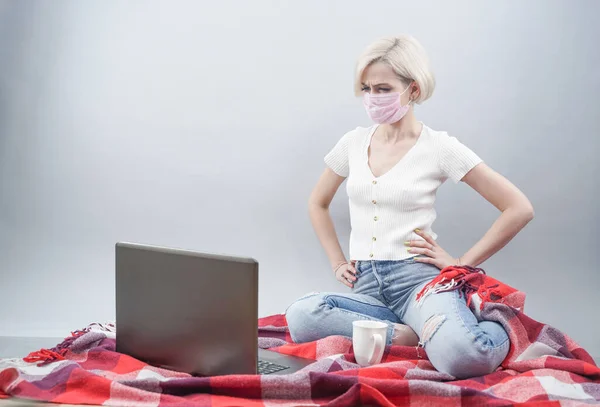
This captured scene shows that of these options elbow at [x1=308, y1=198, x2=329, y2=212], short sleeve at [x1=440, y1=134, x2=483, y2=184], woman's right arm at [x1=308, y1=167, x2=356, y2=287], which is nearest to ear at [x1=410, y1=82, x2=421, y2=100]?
short sleeve at [x1=440, y1=134, x2=483, y2=184]

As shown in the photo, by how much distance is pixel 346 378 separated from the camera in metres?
1.68

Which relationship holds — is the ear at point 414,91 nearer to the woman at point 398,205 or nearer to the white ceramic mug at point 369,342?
the woman at point 398,205

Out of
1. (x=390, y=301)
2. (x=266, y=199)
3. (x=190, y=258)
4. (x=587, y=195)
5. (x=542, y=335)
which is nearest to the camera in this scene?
(x=190, y=258)

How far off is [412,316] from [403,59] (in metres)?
0.75

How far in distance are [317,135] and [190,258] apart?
1.22 m

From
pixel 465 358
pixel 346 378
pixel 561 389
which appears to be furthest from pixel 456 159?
pixel 346 378

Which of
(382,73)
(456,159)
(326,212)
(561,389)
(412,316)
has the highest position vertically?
(382,73)

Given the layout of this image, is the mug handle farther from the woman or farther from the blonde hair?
the blonde hair

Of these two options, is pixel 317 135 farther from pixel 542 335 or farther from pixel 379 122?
pixel 542 335

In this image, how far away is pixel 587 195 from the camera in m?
2.74

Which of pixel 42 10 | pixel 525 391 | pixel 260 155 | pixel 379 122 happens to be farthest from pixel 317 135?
pixel 525 391

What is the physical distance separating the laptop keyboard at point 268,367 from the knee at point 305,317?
249mm

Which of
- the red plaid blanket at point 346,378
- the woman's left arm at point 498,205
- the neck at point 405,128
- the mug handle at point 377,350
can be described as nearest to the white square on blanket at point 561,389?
the red plaid blanket at point 346,378

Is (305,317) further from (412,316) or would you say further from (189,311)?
(189,311)
